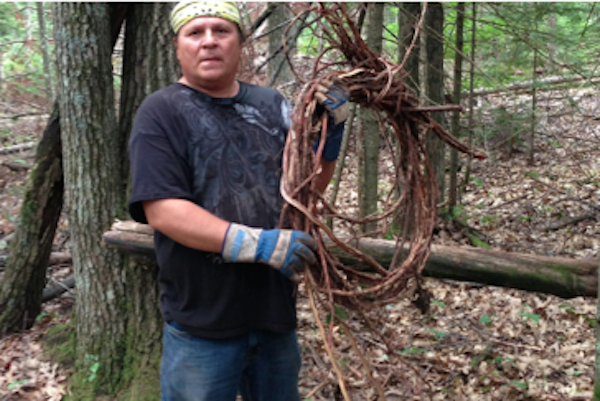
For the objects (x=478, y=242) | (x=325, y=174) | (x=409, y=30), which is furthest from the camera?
(x=478, y=242)

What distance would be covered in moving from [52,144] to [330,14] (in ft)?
8.73

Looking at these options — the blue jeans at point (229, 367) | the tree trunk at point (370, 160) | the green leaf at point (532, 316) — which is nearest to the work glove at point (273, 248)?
the blue jeans at point (229, 367)

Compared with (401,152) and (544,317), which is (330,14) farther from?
(544,317)

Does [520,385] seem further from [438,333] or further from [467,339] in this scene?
[438,333]

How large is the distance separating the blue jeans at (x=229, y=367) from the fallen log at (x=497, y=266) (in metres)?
0.65

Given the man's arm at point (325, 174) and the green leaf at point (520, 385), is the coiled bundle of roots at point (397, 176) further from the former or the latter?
the green leaf at point (520, 385)

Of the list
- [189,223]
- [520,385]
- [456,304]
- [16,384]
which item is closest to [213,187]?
[189,223]

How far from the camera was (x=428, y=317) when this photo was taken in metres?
4.26

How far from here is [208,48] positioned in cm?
187

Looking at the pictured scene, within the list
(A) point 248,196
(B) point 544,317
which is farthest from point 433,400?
(A) point 248,196

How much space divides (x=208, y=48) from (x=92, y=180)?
1.71m

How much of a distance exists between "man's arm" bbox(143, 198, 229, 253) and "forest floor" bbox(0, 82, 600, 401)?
2.50 ft

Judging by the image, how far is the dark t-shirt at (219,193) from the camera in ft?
6.13

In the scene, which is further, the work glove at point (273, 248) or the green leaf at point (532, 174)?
the green leaf at point (532, 174)
